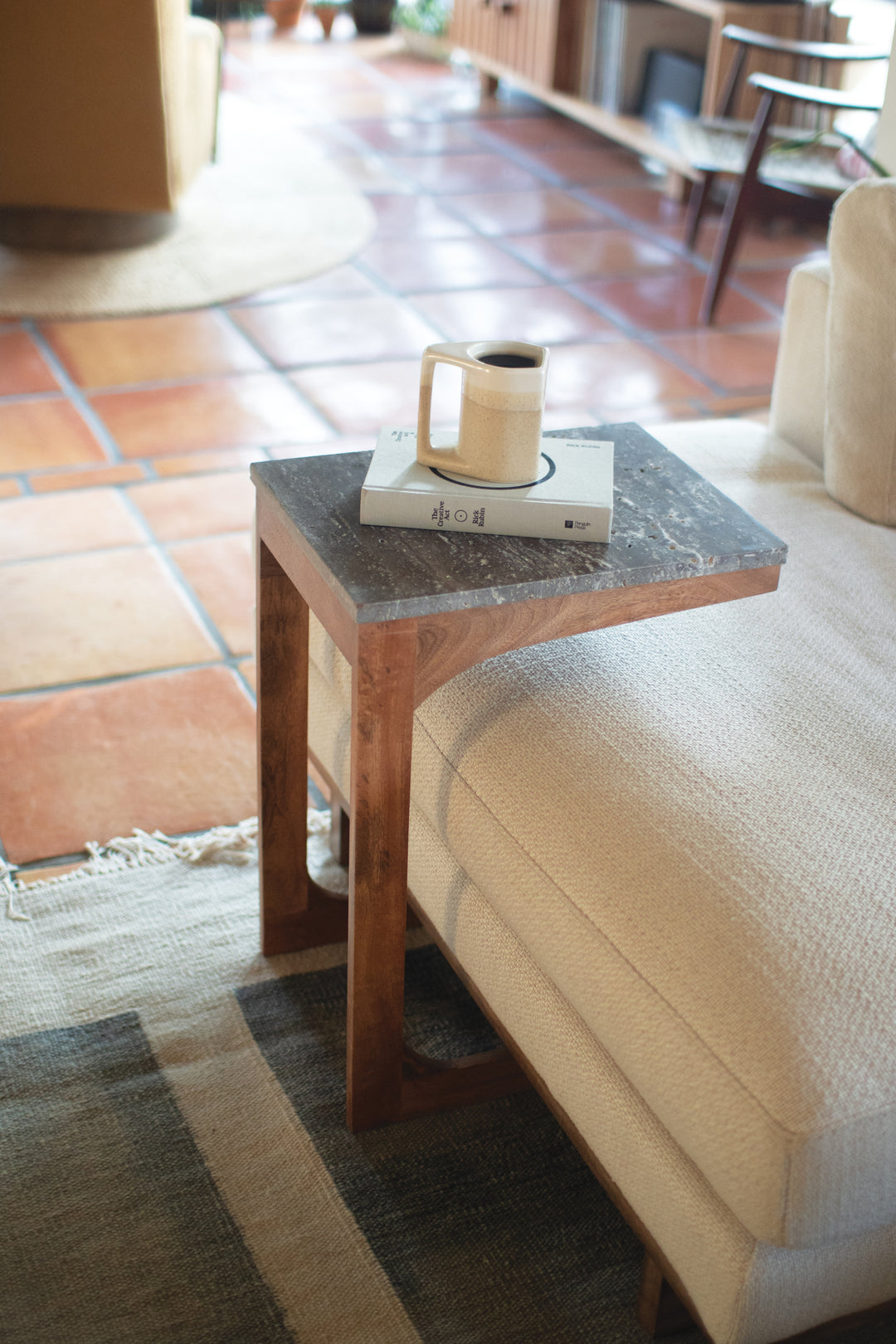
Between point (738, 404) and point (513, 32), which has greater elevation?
point (513, 32)

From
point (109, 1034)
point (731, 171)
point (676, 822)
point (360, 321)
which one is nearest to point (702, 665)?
point (676, 822)

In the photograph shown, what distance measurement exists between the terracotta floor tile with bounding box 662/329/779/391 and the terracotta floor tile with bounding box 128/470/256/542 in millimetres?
1189

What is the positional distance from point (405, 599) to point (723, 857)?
30 centimetres

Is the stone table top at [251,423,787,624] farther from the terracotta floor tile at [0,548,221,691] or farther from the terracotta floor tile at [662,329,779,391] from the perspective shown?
the terracotta floor tile at [662,329,779,391]

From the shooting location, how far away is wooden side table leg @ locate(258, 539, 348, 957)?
4.12ft

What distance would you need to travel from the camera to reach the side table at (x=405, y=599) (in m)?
0.98

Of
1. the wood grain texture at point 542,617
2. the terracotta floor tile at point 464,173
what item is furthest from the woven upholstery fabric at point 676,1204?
the terracotta floor tile at point 464,173

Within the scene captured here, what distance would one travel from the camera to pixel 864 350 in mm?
1474

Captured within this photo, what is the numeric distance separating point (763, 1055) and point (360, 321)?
2643 millimetres

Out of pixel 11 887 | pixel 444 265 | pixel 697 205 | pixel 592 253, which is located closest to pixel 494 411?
pixel 11 887

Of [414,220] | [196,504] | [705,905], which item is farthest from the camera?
[414,220]

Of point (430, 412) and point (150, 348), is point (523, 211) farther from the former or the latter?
point (430, 412)

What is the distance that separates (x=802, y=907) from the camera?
935 millimetres

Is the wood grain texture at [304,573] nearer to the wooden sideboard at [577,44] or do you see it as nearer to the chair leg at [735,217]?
the chair leg at [735,217]
